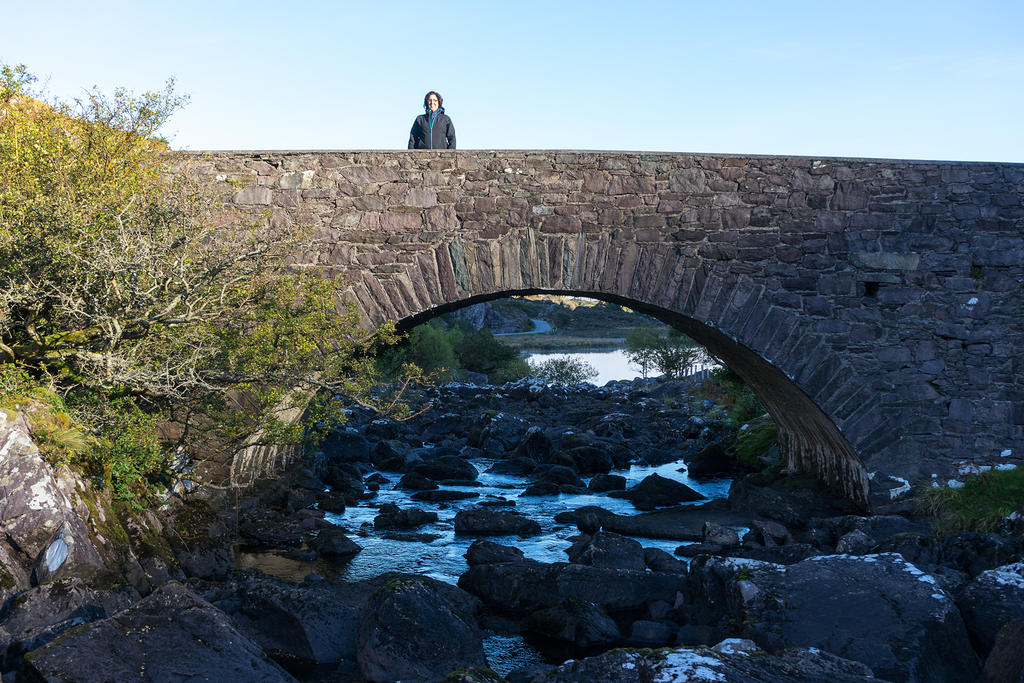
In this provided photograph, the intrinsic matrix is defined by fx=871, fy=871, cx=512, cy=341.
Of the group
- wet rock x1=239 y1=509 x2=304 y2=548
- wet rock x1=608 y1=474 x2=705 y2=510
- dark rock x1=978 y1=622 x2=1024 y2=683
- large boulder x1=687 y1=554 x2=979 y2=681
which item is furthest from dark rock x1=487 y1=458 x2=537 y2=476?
dark rock x1=978 y1=622 x2=1024 y2=683

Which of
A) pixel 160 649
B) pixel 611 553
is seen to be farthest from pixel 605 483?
pixel 160 649

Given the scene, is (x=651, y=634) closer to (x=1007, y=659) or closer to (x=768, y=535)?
(x=1007, y=659)

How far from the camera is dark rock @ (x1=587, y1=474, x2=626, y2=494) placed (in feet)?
41.6

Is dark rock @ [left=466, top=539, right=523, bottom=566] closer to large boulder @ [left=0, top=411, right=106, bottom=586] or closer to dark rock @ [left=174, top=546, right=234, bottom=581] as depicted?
dark rock @ [left=174, top=546, right=234, bottom=581]

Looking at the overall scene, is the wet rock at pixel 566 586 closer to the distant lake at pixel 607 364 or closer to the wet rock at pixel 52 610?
the wet rock at pixel 52 610

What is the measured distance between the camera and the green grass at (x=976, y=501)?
8.45 m

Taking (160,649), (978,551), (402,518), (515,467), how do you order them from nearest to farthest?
(160,649) → (978,551) → (402,518) → (515,467)

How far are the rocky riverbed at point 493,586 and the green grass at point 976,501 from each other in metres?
0.27

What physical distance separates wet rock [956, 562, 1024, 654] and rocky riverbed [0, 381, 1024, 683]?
0.01 m

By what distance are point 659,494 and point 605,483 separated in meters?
1.24

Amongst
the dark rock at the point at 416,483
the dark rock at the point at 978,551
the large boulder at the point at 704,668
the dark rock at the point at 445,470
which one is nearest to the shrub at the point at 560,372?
the dark rock at the point at 445,470

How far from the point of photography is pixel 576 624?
263 inches

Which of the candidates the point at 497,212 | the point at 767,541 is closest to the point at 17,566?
the point at 497,212

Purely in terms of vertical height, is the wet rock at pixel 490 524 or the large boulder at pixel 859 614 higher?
the large boulder at pixel 859 614
